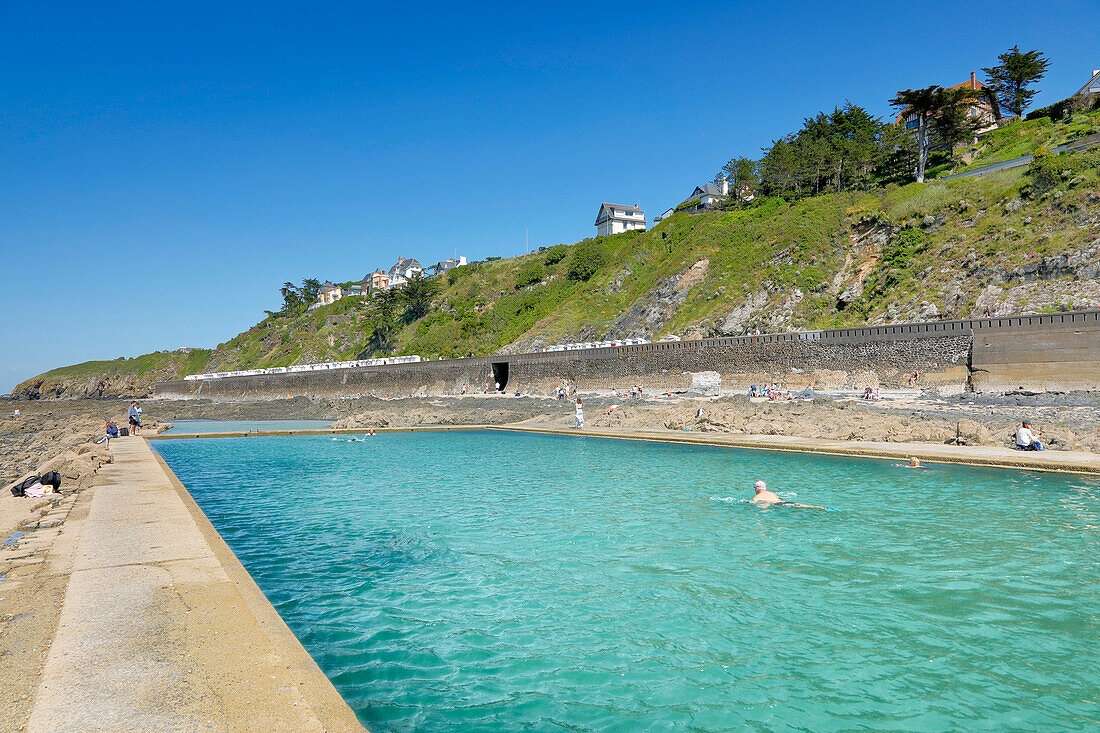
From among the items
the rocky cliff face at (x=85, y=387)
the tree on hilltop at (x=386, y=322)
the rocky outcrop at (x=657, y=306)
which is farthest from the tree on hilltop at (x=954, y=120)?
the rocky cliff face at (x=85, y=387)

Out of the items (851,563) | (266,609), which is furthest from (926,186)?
(266,609)

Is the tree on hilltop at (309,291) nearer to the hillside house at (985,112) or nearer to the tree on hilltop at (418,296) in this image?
the tree on hilltop at (418,296)

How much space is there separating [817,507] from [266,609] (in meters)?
10.4

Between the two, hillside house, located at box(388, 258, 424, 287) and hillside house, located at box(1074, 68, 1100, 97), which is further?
hillside house, located at box(388, 258, 424, 287)

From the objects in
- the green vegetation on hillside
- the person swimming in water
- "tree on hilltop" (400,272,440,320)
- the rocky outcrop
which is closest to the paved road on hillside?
the rocky outcrop

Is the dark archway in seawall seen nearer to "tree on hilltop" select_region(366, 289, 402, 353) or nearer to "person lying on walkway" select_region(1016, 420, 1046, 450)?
"tree on hilltop" select_region(366, 289, 402, 353)

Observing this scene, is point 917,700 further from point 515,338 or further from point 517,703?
point 515,338

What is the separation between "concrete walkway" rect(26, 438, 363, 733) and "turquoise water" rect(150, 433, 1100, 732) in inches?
43.1

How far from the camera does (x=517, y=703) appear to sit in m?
5.15

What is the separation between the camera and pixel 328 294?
426 feet

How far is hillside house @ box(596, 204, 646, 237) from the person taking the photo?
93.4m

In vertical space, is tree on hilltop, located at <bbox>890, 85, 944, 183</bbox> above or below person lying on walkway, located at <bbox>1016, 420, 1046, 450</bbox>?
above

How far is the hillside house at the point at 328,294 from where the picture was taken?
129 metres

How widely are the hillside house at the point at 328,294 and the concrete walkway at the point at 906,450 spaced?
118 meters
